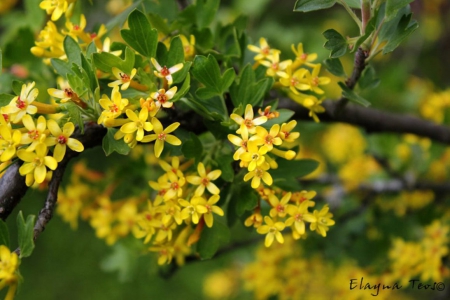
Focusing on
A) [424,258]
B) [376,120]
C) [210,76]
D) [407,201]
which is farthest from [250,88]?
[407,201]

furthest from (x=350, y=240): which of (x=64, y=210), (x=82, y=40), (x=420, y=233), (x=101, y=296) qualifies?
(x=101, y=296)

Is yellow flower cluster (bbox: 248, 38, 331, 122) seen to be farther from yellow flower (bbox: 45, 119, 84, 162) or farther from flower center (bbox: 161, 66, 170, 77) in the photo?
yellow flower (bbox: 45, 119, 84, 162)

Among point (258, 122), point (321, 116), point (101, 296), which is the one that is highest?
point (258, 122)

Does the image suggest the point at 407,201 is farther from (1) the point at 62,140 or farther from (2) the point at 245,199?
(1) the point at 62,140

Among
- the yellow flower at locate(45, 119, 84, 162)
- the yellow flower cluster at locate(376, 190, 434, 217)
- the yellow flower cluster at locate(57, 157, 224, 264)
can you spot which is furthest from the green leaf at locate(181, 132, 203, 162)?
the yellow flower cluster at locate(376, 190, 434, 217)

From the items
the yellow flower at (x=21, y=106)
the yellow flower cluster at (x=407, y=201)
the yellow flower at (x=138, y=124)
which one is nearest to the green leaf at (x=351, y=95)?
the yellow flower at (x=138, y=124)

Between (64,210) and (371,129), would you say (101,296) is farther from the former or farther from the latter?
(371,129)

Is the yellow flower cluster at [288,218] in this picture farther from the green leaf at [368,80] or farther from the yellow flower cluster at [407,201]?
the yellow flower cluster at [407,201]
